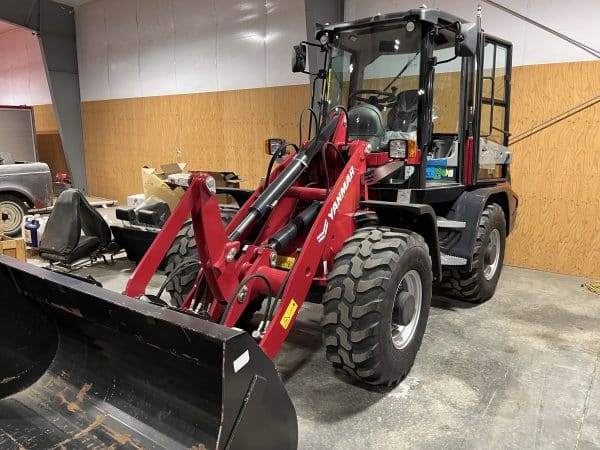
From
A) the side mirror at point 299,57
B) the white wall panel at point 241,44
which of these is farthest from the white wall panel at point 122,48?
the side mirror at point 299,57

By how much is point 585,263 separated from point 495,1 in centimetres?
322

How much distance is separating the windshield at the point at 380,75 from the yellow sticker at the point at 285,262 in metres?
1.32

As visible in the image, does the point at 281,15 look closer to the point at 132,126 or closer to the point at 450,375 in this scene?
the point at 132,126

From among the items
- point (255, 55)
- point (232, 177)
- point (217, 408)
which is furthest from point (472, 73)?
point (255, 55)

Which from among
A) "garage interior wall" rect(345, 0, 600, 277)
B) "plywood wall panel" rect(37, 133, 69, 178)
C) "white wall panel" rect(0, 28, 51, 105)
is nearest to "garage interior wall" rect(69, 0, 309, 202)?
"plywood wall panel" rect(37, 133, 69, 178)

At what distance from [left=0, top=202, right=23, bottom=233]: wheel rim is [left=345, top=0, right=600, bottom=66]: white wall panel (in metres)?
7.00

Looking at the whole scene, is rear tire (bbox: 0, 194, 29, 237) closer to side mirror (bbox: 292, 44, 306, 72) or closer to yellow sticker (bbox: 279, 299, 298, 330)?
side mirror (bbox: 292, 44, 306, 72)

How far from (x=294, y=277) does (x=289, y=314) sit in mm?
208

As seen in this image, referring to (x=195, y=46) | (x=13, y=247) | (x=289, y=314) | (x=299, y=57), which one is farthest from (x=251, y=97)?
(x=289, y=314)

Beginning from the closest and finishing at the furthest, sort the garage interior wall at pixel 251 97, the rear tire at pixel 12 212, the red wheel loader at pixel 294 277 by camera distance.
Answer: the red wheel loader at pixel 294 277
the garage interior wall at pixel 251 97
the rear tire at pixel 12 212

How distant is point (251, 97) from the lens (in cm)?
820

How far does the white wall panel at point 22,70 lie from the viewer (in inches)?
519

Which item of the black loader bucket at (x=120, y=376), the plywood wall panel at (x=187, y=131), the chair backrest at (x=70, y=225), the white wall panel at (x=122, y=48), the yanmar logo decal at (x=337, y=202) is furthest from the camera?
the white wall panel at (x=122, y=48)

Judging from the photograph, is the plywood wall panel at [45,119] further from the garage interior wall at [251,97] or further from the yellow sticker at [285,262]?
the yellow sticker at [285,262]
